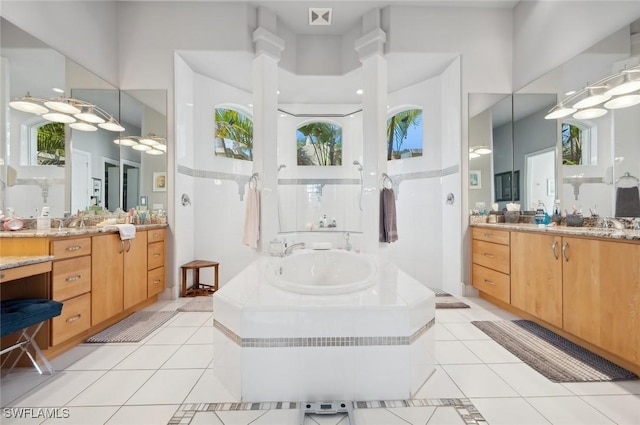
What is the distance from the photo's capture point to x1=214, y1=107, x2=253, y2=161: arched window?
13.0ft

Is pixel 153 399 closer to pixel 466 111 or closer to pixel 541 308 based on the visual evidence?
pixel 541 308

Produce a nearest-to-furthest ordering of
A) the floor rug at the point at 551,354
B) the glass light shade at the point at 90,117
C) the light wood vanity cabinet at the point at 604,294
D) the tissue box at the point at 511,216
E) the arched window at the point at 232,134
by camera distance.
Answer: the light wood vanity cabinet at the point at 604,294
the floor rug at the point at 551,354
the glass light shade at the point at 90,117
the tissue box at the point at 511,216
the arched window at the point at 232,134

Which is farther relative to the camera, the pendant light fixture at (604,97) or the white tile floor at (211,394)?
the pendant light fixture at (604,97)

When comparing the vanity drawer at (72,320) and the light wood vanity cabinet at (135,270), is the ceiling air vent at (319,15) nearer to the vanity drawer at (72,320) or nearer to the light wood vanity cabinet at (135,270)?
the light wood vanity cabinet at (135,270)

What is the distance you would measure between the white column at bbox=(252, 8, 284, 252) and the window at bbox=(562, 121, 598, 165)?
2.85 m

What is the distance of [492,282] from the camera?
10.0 feet

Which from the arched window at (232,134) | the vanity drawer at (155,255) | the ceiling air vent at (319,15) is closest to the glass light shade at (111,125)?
the arched window at (232,134)

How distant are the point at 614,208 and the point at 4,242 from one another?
4.48 m

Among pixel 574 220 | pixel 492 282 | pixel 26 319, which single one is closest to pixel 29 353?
pixel 26 319

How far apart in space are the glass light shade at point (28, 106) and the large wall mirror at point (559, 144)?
422 centimetres

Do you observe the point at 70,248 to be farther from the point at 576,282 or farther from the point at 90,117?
the point at 576,282

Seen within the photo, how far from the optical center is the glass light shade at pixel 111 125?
3.07m

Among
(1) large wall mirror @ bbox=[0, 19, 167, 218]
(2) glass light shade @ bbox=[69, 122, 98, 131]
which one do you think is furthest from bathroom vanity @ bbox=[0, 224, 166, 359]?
(2) glass light shade @ bbox=[69, 122, 98, 131]

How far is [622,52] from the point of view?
226 centimetres
